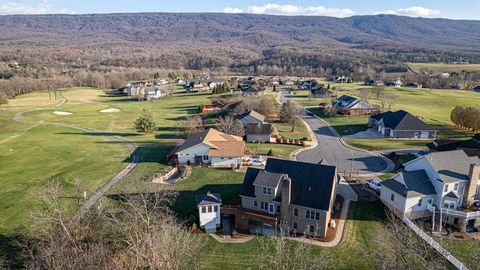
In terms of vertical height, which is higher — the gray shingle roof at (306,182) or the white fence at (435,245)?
the gray shingle roof at (306,182)

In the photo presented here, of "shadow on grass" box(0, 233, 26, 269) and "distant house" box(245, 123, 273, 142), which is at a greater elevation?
"distant house" box(245, 123, 273, 142)

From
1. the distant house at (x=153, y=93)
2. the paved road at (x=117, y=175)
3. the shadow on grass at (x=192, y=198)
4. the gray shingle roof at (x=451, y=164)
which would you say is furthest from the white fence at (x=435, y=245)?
the distant house at (x=153, y=93)

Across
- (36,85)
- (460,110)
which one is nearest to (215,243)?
(460,110)

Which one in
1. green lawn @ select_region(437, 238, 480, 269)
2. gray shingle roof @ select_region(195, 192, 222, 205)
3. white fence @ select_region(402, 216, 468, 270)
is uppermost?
gray shingle roof @ select_region(195, 192, 222, 205)

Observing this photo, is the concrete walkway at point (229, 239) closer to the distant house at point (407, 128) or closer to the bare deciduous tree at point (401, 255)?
the bare deciduous tree at point (401, 255)

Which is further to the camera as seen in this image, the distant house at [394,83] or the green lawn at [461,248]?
the distant house at [394,83]

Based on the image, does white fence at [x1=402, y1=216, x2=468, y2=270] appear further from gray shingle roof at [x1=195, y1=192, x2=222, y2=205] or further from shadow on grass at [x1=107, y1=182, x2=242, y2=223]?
gray shingle roof at [x1=195, y1=192, x2=222, y2=205]

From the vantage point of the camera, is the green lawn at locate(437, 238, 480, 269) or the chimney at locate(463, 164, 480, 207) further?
the chimney at locate(463, 164, 480, 207)

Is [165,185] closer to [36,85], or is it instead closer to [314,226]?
[314,226]

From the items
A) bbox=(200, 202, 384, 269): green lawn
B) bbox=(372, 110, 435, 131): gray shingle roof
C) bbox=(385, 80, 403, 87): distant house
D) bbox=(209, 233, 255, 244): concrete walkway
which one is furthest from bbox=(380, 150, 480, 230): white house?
bbox=(385, 80, 403, 87): distant house
